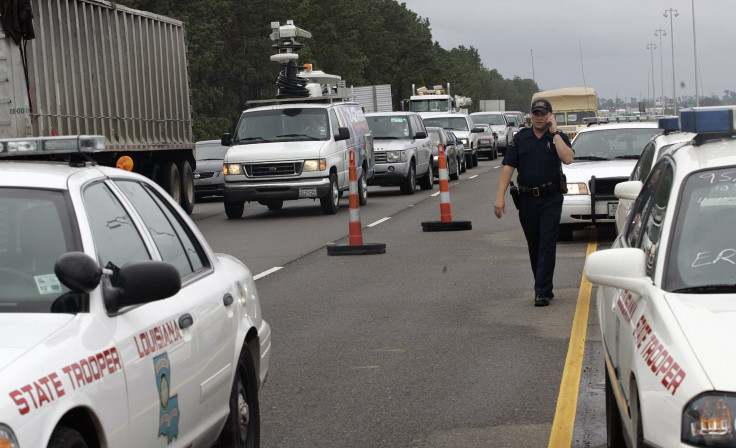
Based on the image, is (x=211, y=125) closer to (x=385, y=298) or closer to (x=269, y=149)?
(x=269, y=149)

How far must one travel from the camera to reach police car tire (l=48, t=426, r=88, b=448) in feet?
11.7

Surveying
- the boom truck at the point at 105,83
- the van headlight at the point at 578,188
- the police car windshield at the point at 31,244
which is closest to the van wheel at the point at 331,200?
the boom truck at the point at 105,83

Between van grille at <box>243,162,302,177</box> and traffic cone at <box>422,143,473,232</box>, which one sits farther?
van grille at <box>243,162,302,177</box>

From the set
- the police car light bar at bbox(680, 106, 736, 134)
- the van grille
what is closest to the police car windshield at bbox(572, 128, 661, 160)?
the van grille

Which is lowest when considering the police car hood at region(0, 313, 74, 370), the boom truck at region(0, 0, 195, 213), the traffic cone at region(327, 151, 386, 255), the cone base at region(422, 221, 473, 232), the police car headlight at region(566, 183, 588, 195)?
the cone base at region(422, 221, 473, 232)

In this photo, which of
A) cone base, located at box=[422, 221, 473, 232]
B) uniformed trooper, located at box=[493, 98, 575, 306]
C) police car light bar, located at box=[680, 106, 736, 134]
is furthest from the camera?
cone base, located at box=[422, 221, 473, 232]

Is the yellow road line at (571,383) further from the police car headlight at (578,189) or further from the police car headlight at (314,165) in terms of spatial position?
the police car headlight at (314,165)

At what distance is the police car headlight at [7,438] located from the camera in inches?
128

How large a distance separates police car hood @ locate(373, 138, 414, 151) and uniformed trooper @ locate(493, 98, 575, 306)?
1751 cm

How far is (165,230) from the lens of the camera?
5.41m

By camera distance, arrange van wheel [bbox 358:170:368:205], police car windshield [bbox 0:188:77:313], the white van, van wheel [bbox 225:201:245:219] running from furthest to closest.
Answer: van wheel [bbox 358:170:368:205] < van wheel [bbox 225:201:245:219] < the white van < police car windshield [bbox 0:188:77:313]

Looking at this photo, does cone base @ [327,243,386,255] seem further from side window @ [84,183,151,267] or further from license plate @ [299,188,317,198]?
side window @ [84,183,151,267]

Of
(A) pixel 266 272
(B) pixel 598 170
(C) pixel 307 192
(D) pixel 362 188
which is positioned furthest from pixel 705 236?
(D) pixel 362 188

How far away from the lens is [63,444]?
3578 millimetres
